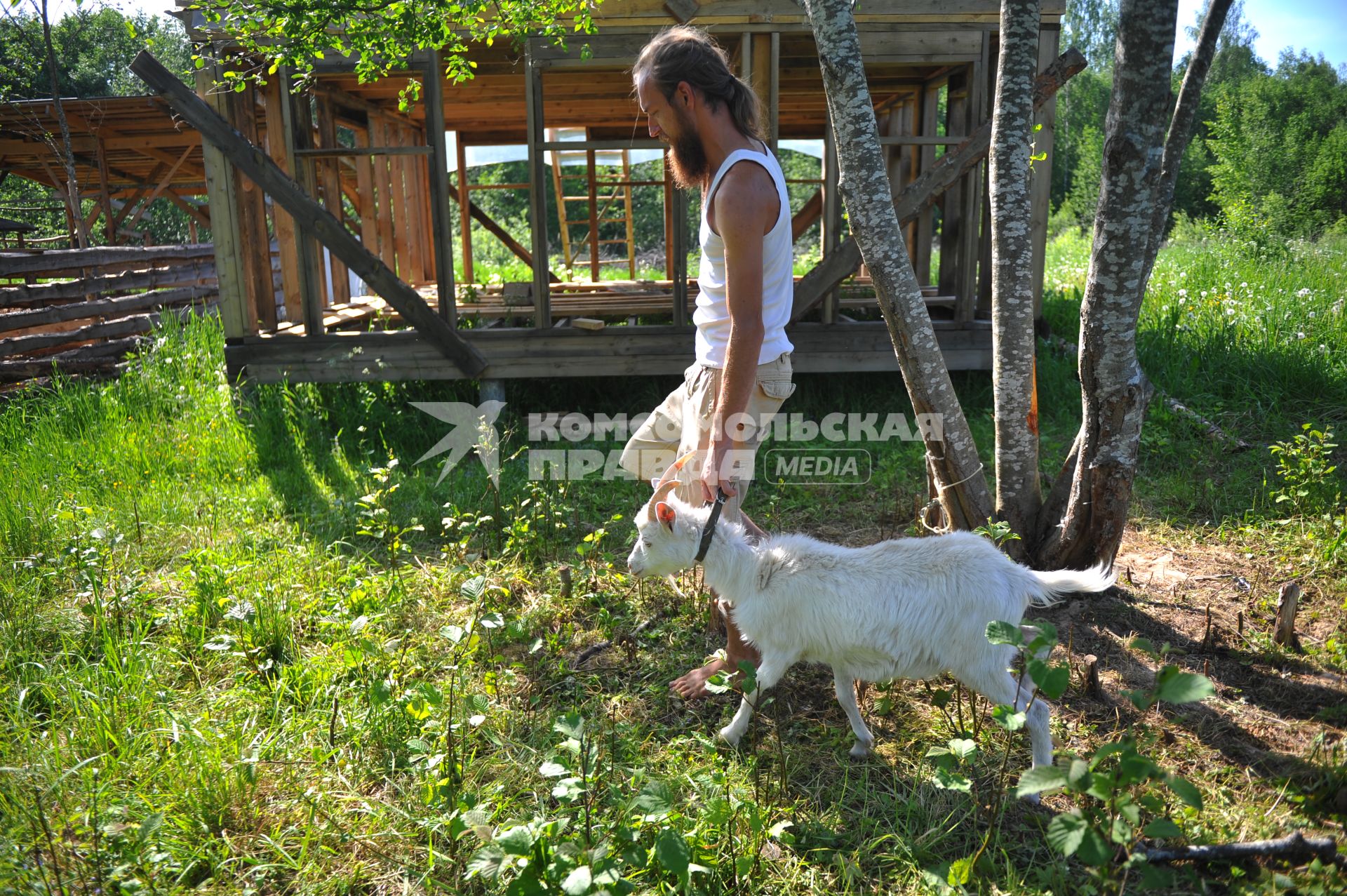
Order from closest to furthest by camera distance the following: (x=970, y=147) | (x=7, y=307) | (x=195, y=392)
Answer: (x=970, y=147) → (x=195, y=392) → (x=7, y=307)

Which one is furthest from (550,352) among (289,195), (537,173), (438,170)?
(289,195)

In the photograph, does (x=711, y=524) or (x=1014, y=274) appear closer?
(x=711, y=524)

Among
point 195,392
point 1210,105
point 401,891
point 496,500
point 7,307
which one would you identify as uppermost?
point 1210,105

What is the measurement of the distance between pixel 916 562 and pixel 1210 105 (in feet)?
146

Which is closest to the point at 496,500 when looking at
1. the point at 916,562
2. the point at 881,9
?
the point at 916,562

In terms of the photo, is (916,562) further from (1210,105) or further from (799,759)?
(1210,105)

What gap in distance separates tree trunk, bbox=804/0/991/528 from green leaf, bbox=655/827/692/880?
8.60ft

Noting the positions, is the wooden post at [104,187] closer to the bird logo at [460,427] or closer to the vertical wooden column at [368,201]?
the vertical wooden column at [368,201]

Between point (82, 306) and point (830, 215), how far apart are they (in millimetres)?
8377

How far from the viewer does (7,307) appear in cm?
879

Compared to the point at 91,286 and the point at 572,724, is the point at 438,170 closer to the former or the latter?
the point at 572,724

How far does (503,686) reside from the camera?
363cm

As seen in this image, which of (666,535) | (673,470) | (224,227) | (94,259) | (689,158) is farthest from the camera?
(94,259)

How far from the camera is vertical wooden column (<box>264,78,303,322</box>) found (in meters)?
6.82
